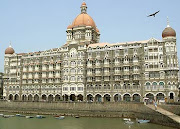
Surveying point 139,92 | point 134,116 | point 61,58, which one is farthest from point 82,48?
point 134,116

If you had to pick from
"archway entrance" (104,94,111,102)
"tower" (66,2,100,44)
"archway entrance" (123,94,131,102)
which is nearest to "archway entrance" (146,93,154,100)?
"archway entrance" (123,94,131,102)

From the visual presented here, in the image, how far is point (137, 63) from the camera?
3155 inches

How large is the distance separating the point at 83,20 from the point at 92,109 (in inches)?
1867

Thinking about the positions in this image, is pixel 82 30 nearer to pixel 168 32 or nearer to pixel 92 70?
pixel 92 70

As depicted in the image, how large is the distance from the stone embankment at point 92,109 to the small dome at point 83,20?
137ft

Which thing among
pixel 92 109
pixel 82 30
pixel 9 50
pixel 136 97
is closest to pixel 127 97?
pixel 136 97

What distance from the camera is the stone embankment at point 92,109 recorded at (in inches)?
2388

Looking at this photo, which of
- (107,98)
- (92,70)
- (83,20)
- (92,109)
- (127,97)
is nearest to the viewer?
(92,109)

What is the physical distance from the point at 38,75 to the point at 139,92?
156 ft

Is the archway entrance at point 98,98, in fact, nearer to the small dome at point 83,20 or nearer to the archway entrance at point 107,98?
the archway entrance at point 107,98

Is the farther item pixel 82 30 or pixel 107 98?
pixel 82 30

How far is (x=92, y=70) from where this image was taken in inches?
3455

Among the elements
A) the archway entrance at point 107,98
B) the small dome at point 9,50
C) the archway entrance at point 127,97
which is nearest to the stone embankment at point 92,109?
the archway entrance at point 127,97

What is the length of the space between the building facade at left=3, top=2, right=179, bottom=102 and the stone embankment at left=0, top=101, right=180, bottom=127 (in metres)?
9.66
